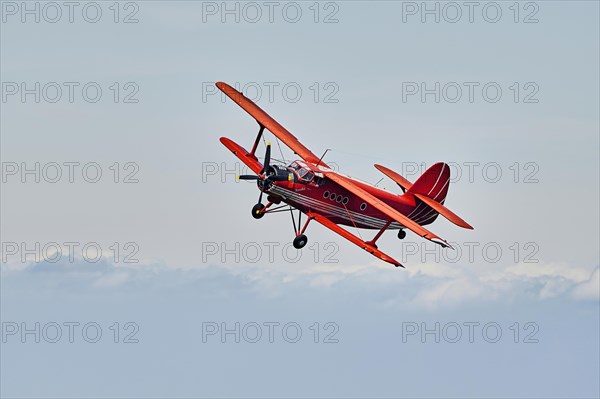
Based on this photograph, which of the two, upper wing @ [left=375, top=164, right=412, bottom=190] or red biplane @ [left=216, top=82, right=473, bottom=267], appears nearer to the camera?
red biplane @ [left=216, top=82, right=473, bottom=267]

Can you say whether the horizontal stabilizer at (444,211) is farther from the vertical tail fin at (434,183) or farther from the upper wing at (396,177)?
the upper wing at (396,177)

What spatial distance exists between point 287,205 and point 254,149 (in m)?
4.10

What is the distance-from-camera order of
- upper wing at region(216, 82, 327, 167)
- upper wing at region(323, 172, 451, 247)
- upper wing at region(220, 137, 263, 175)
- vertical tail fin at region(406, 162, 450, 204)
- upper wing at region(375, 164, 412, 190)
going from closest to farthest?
1. upper wing at region(323, 172, 451, 247)
2. upper wing at region(216, 82, 327, 167)
3. upper wing at region(220, 137, 263, 175)
4. vertical tail fin at region(406, 162, 450, 204)
5. upper wing at region(375, 164, 412, 190)

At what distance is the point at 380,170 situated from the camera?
55.5m

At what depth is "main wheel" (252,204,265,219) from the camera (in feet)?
162

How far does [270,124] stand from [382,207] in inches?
297

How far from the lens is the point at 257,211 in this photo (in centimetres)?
4947

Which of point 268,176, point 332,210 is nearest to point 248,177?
point 268,176

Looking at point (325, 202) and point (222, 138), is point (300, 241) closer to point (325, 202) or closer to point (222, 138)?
point (325, 202)

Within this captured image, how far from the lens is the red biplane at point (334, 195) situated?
48500 millimetres

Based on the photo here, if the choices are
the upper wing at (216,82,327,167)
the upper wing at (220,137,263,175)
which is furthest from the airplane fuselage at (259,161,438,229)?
the upper wing at (220,137,263,175)

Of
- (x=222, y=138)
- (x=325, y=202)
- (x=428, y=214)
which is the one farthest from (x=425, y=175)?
(x=222, y=138)

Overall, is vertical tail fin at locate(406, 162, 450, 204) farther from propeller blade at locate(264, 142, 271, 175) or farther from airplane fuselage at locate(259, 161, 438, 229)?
propeller blade at locate(264, 142, 271, 175)

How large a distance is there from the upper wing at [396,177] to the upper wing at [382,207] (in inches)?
190
